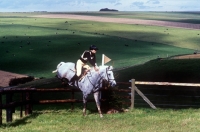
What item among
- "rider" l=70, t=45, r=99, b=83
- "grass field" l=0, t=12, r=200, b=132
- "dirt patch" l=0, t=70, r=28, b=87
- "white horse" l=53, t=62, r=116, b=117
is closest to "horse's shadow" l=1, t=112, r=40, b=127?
"grass field" l=0, t=12, r=200, b=132

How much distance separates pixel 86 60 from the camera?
1355 cm

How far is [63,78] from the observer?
15.5 metres

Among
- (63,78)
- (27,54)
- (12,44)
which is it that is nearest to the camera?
(63,78)

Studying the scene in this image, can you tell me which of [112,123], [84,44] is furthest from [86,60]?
[84,44]

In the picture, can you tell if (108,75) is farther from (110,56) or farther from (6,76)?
(110,56)

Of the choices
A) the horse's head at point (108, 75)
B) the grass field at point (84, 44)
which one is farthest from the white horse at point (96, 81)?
the grass field at point (84, 44)

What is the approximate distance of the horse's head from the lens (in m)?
12.8

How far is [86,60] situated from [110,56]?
36.0 m

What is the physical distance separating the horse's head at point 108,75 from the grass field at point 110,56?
1321mm

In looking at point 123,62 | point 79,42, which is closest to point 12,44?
point 79,42

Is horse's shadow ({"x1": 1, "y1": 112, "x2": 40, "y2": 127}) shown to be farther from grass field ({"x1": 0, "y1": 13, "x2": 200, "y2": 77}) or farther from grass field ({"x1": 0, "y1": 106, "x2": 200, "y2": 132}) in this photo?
grass field ({"x1": 0, "y1": 13, "x2": 200, "y2": 77})

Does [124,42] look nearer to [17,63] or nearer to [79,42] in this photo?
[79,42]

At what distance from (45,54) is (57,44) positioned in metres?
8.20

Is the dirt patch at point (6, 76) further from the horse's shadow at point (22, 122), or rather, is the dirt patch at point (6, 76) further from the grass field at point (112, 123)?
the grass field at point (112, 123)
